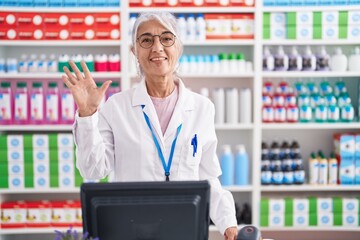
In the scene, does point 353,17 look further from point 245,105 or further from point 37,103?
point 37,103

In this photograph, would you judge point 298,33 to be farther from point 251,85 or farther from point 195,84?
point 195,84

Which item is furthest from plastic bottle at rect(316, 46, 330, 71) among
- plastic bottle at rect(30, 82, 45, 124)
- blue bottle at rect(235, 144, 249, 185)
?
plastic bottle at rect(30, 82, 45, 124)

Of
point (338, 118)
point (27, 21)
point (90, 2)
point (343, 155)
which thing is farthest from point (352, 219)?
point (27, 21)

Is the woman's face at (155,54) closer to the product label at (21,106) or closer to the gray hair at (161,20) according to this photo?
the gray hair at (161,20)

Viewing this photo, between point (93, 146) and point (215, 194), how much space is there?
1.72 ft

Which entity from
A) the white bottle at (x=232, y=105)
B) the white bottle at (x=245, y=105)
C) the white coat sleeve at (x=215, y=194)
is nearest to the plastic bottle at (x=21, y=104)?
the white bottle at (x=232, y=105)

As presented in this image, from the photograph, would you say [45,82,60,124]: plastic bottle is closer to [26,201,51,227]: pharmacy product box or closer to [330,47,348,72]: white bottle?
[26,201,51,227]: pharmacy product box

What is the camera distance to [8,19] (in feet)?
14.4

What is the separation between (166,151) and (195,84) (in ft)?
8.61

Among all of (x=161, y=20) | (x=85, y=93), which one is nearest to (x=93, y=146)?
(x=85, y=93)

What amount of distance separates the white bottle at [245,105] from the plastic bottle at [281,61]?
11.9 inches

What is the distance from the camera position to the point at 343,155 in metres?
4.57

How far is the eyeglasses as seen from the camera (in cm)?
226

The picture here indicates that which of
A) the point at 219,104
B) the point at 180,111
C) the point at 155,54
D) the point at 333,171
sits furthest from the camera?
the point at 333,171
